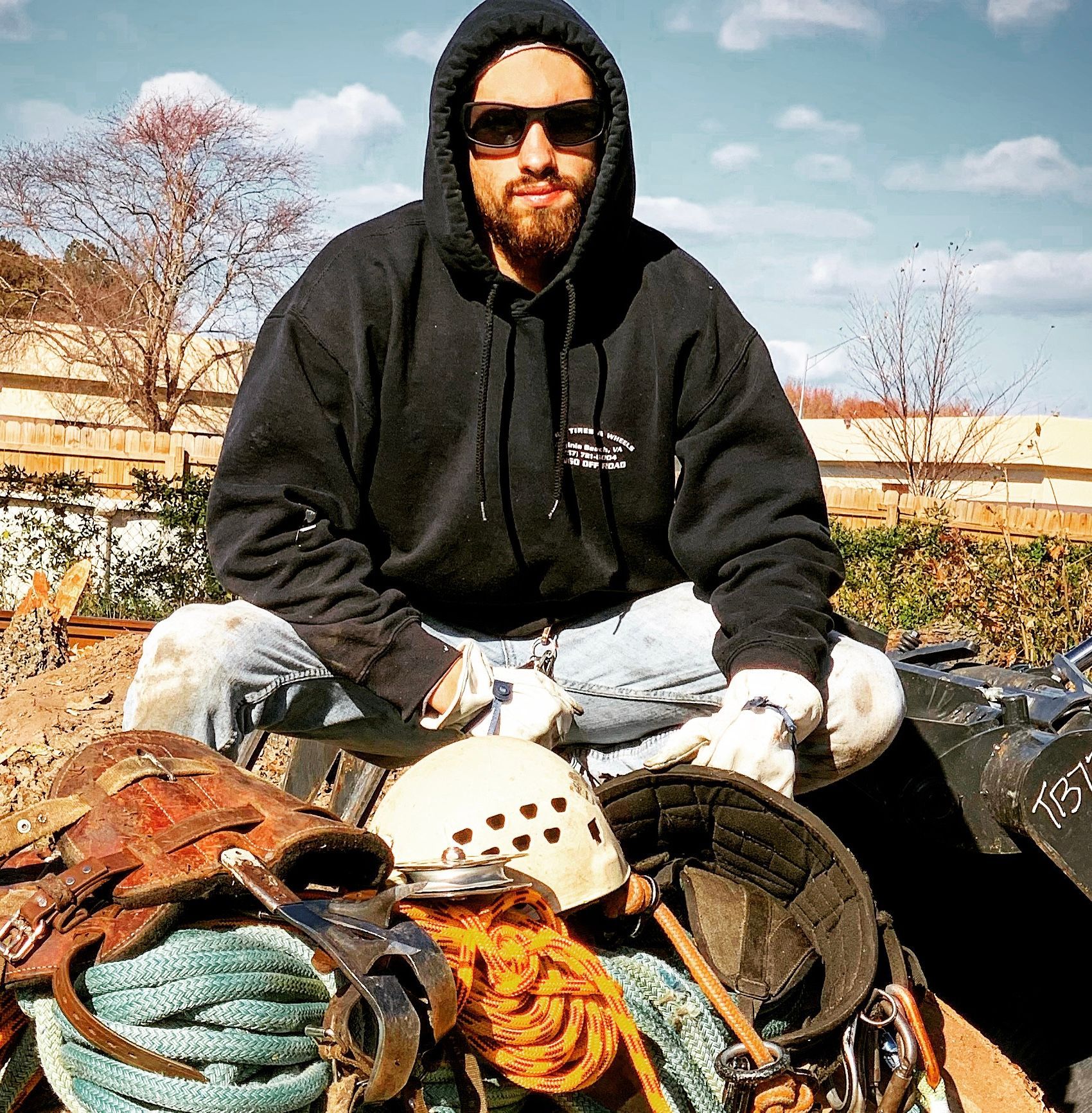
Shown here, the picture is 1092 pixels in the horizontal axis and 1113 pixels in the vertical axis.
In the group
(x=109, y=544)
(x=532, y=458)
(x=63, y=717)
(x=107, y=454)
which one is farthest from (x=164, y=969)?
(x=107, y=454)

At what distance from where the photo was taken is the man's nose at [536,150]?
2750mm

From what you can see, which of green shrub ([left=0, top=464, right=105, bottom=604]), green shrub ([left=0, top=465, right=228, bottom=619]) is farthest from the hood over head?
green shrub ([left=0, top=464, right=105, bottom=604])

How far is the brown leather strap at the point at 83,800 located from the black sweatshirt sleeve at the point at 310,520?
759 mm

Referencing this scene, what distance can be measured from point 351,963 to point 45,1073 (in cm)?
42

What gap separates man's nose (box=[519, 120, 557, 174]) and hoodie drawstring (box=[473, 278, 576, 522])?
10.1 inches

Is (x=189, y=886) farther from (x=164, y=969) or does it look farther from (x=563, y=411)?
(x=563, y=411)

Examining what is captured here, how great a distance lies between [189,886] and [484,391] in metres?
1.57

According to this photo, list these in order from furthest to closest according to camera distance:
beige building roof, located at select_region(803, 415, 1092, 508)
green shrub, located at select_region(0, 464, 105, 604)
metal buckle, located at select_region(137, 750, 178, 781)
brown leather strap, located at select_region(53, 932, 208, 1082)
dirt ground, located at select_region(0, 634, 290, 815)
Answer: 1. beige building roof, located at select_region(803, 415, 1092, 508)
2. green shrub, located at select_region(0, 464, 105, 604)
3. dirt ground, located at select_region(0, 634, 290, 815)
4. metal buckle, located at select_region(137, 750, 178, 781)
5. brown leather strap, located at select_region(53, 932, 208, 1082)

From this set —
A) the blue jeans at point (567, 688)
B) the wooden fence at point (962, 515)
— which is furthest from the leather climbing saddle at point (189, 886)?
the wooden fence at point (962, 515)

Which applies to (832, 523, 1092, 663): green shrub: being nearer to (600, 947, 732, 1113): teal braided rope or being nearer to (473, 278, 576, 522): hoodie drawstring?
(473, 278, 576, 522): hoodie drawstring

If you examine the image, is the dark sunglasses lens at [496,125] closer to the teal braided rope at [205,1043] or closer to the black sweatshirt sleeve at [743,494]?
the black sweatshirt sleeve at [743,494]

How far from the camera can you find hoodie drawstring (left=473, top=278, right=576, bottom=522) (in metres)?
2.77

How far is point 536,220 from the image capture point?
279cm

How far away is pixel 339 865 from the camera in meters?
1.59
